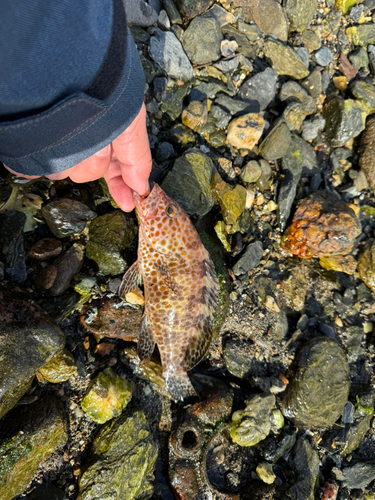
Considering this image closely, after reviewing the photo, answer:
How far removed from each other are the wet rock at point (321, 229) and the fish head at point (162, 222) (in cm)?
196

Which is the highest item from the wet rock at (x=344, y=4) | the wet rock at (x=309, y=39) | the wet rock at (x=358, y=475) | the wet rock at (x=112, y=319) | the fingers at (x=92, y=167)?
the wet rock at (x=344, y=4)

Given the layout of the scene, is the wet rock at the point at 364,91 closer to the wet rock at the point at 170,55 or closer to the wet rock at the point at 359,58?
the wet rock at the point at 359,58

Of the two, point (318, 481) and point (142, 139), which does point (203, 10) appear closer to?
point (142, 139)

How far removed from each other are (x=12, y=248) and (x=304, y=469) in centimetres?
470

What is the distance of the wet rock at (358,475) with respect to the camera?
15.8 ft

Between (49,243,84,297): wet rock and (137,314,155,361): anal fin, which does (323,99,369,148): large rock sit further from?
(49,243,84,297): wet rock

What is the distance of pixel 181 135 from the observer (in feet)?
15.4

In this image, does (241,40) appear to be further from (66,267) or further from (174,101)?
(66,267)

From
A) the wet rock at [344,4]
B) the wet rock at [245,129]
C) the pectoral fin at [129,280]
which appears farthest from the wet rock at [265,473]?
the wet rock at [344,4]

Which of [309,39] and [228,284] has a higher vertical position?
[309,39]

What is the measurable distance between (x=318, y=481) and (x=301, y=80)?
629 cm

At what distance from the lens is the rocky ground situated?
12.4ft

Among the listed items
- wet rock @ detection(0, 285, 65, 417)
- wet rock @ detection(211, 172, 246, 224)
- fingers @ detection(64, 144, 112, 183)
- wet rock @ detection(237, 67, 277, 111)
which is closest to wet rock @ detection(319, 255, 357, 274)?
wet rock @ detection(211, 172, 246, 224)

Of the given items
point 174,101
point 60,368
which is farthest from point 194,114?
point 60,368
